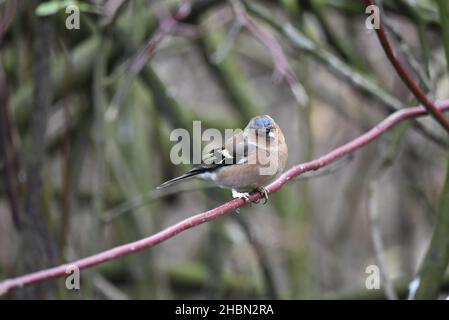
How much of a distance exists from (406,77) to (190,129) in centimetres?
255

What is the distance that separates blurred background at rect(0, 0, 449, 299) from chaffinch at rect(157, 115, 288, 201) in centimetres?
40

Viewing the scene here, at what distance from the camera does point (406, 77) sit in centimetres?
301

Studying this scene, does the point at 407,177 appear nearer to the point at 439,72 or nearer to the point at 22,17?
the point at 439,72

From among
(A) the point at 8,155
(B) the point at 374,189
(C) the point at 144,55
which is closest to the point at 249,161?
(B) the point at 374,189

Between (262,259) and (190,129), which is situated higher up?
(190,129)

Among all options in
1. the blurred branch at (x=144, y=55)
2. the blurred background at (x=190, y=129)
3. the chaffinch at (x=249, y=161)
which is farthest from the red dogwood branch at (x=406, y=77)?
the blurred branch at (x=144, y=55)

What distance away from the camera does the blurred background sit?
4422mm

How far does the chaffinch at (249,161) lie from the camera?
3695 millimetres

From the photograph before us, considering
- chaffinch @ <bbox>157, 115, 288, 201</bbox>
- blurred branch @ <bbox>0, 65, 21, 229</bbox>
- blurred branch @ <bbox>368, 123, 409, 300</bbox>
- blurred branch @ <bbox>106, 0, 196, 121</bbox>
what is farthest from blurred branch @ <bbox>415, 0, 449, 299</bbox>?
blurred branch @ <bbox>0, 65, 21, 229</bbox>

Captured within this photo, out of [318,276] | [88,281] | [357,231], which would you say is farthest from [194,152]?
[357,231]

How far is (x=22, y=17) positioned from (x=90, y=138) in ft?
3.41

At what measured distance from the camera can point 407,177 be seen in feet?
22.1

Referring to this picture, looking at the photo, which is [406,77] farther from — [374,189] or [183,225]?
[374,189]

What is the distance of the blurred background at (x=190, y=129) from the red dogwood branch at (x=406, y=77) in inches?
26.5
